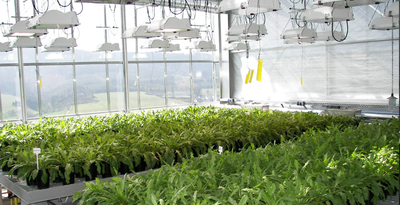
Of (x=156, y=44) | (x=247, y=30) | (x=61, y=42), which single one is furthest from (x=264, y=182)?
(x=156, y=44)

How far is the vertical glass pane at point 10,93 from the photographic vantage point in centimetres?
960

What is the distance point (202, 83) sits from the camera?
1380 centimetres

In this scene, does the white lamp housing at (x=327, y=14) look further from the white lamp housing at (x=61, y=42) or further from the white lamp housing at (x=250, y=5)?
the white lamp housing at (x=61, y=42)

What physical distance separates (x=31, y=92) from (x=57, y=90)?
2.51 feet

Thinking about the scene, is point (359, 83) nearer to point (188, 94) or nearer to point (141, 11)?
point (188, 94)

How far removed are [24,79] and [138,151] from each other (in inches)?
304

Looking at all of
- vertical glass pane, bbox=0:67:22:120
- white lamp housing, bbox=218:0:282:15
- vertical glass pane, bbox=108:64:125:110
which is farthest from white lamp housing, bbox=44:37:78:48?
vertical glass pane, bbox=108:64:125:110

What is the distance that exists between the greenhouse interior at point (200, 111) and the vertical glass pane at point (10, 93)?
28 mm

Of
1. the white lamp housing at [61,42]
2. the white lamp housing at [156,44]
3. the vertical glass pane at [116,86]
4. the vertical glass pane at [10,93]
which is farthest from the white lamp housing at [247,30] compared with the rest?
the vertical glass pane at [10,93]

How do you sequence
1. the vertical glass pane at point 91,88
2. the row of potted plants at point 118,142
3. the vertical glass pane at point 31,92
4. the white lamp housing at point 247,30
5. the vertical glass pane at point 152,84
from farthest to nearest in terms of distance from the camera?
the vertical glass pane at point 152,84
the vertical glass pane at point 91,88
the vertical glass pane at point 31,92
the white lamp housing at point 247,30
the row of potted plants at point 118,142

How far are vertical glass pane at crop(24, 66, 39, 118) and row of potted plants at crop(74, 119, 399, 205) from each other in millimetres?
8461

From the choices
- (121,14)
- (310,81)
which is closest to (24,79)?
(121,14)

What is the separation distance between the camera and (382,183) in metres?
2.63

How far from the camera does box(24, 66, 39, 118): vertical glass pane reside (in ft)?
32.7
